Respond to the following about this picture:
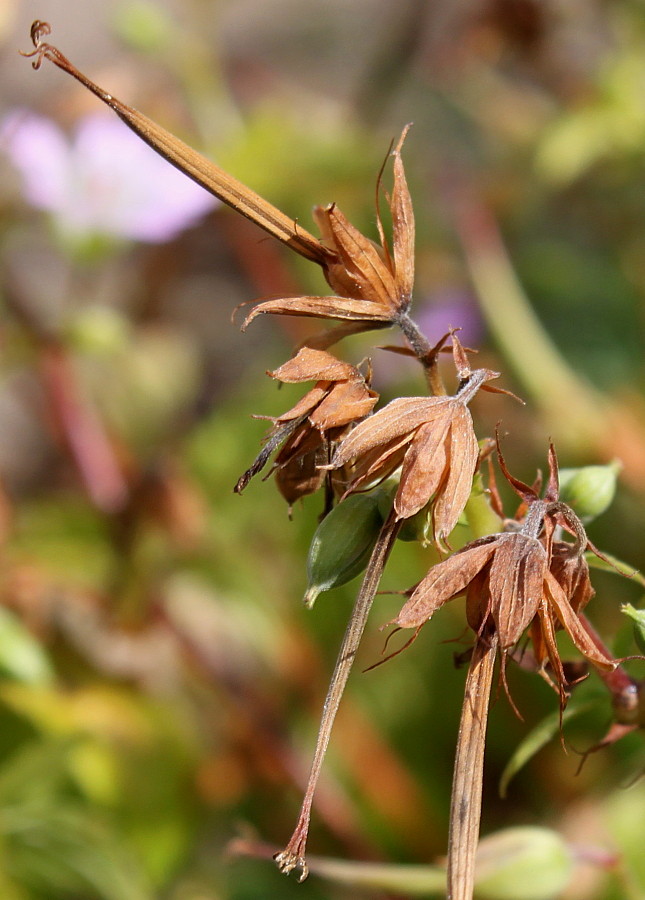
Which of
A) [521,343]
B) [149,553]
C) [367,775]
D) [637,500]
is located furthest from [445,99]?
[367,775]

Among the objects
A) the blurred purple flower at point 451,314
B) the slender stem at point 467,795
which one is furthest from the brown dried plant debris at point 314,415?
the blurred purple flower at point 451,314

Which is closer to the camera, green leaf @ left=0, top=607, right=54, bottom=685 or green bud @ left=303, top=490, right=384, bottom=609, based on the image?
green bud @ left=303, top=490, right=384, bottom=609

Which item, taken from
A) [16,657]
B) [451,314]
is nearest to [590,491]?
[16,657]

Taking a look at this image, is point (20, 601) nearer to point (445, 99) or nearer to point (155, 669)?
point (155, 669)

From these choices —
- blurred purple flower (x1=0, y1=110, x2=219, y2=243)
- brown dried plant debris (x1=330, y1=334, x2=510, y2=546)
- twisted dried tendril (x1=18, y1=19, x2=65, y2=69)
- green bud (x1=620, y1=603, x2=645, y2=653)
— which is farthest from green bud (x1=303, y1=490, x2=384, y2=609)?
blurred purple flower (x1=0, y1=110, x2=219, y2=243)

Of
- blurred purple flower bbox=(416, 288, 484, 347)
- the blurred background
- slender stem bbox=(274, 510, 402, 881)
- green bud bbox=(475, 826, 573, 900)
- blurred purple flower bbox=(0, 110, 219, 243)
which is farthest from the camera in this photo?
blurred purple flower bbox=(416, 288, 484, 347)

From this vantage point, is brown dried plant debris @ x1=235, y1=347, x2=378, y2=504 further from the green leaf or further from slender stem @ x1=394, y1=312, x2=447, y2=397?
the green leaf

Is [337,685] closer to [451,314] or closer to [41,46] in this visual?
[41,46]
